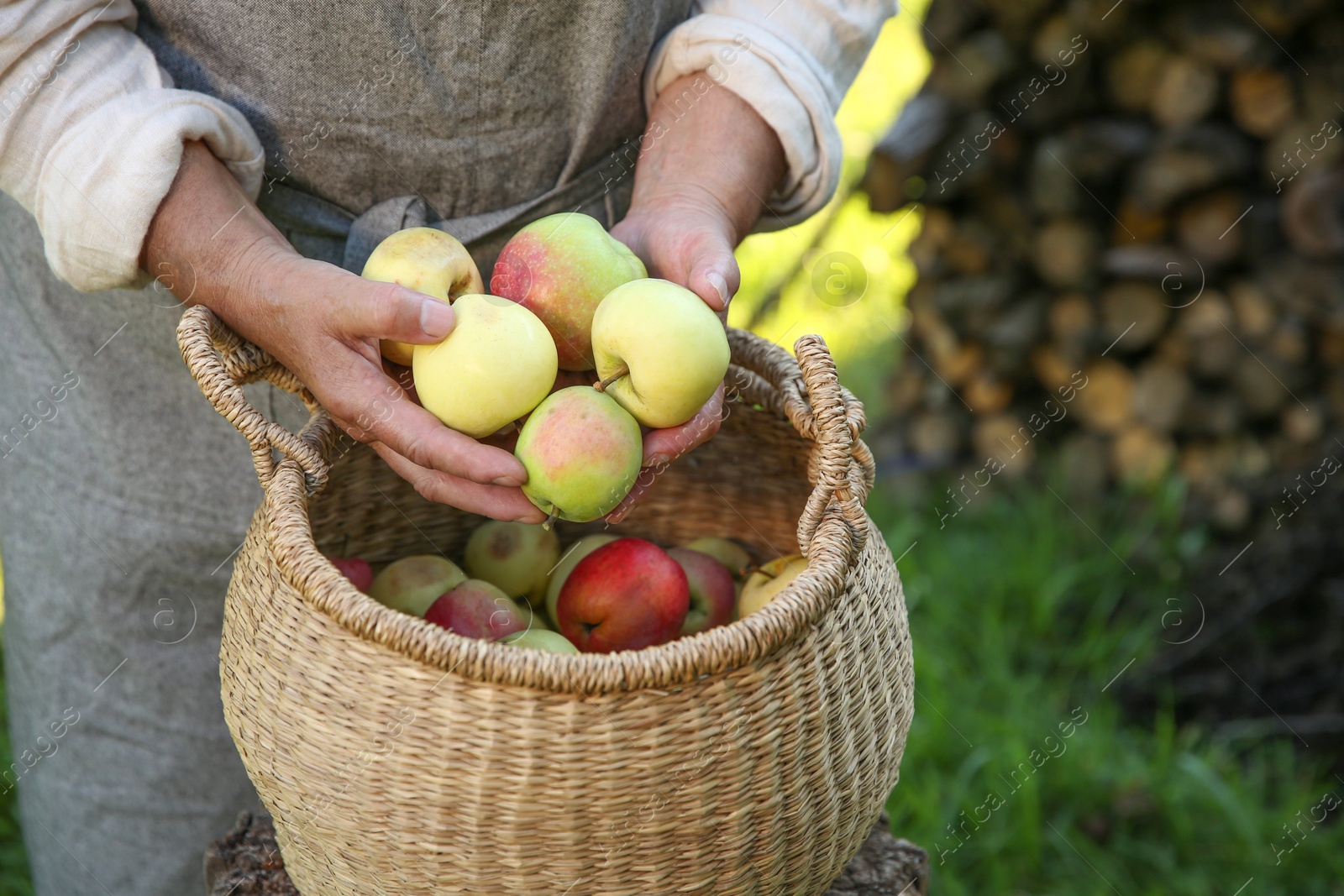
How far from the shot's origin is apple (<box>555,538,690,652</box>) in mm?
1060

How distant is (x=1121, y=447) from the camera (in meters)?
2.35

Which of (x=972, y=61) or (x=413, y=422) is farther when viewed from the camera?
(x=972, y=61)

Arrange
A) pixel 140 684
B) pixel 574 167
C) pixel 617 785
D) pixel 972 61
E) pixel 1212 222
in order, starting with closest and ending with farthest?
pixel 617 785, pixel 574 167, pixel 140 684, pixel 1212 222, pixel 972 61

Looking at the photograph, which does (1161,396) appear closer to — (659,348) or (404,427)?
(659,348)

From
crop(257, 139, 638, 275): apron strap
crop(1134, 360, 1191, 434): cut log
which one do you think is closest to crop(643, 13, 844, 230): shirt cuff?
crop(257, 139, 638, 275): apron strap

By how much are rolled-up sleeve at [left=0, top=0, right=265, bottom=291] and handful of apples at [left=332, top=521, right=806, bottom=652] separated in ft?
1.18

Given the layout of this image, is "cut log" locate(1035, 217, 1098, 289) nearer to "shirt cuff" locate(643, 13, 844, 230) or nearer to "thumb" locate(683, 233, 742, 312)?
"shirt cuff" locate(643, 13, 844, 230)

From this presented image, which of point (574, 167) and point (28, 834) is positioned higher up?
point (574, 167)

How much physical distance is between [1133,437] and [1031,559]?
36 cm

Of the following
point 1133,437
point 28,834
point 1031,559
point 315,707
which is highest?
point 315,707

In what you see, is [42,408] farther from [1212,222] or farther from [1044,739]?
[1212,222]

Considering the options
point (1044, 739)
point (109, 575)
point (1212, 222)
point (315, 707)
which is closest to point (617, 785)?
point (315, 707)

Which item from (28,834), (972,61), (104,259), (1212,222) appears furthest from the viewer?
(972,61)

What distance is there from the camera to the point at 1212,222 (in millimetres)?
2102
